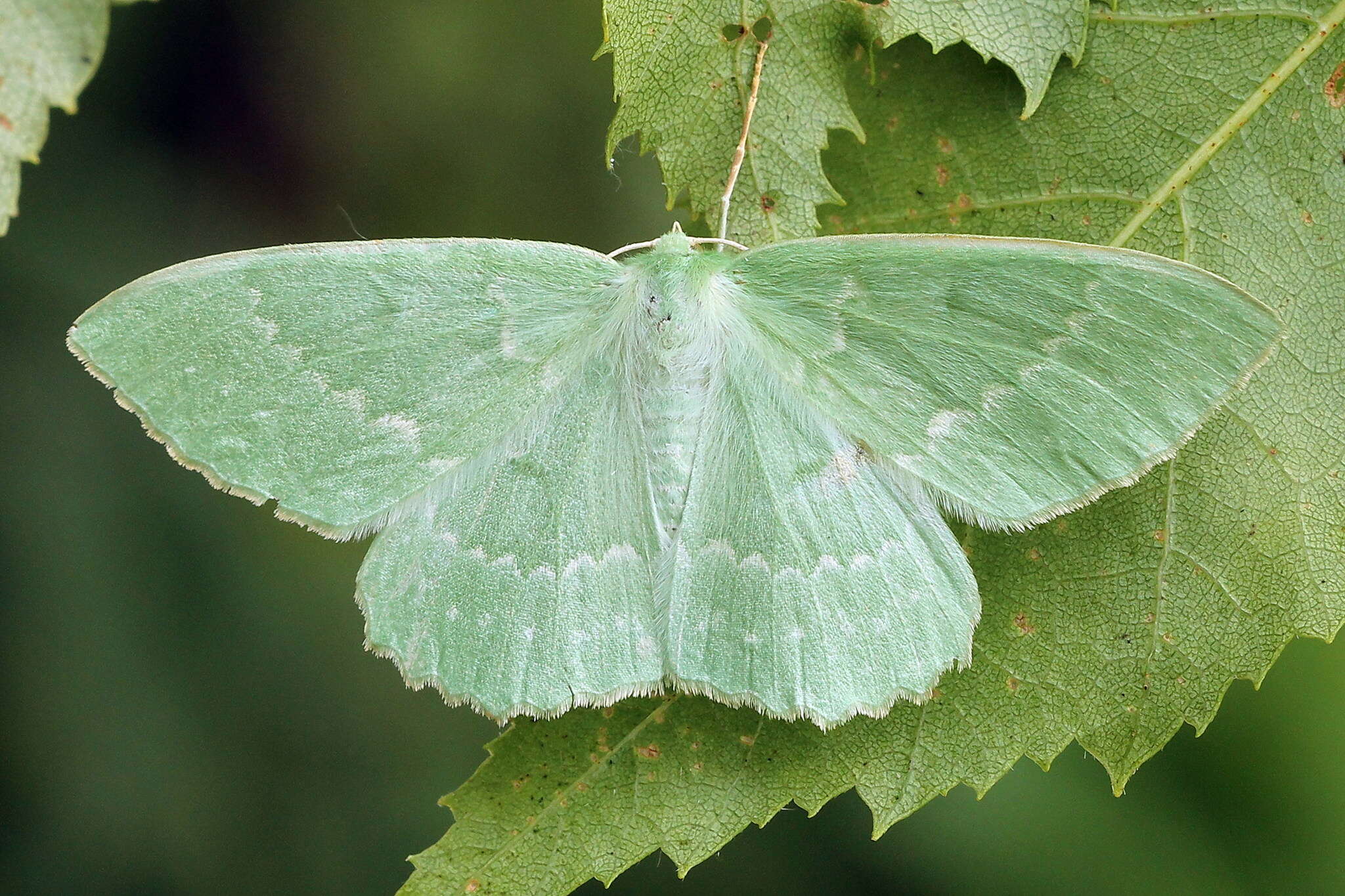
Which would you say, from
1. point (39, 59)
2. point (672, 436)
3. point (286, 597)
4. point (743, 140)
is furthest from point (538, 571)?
point (286, 597)

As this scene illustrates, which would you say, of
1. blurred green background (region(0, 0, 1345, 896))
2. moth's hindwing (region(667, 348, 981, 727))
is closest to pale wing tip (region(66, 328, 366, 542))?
moth's hindwing (region(667, 348, 981, 727))

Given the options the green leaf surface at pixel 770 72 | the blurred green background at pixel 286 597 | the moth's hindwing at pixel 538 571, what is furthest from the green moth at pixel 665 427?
the blurred green background at pixel 286 597

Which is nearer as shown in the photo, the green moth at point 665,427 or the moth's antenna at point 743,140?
the green moth at point 665,427

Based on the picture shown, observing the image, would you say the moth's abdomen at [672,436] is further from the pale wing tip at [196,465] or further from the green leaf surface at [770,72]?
the pale wing tip at [196,465]

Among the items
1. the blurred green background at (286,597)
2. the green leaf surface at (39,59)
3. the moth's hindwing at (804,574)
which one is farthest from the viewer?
the blurred green background at (286,597)

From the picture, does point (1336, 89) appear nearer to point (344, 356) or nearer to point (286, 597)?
point (344, 356)

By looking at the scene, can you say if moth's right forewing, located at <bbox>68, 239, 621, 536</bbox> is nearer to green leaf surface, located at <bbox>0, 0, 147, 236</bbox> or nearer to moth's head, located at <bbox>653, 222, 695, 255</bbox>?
moth's head, located at <bbox>653, 222, 695, 255</bbox>
